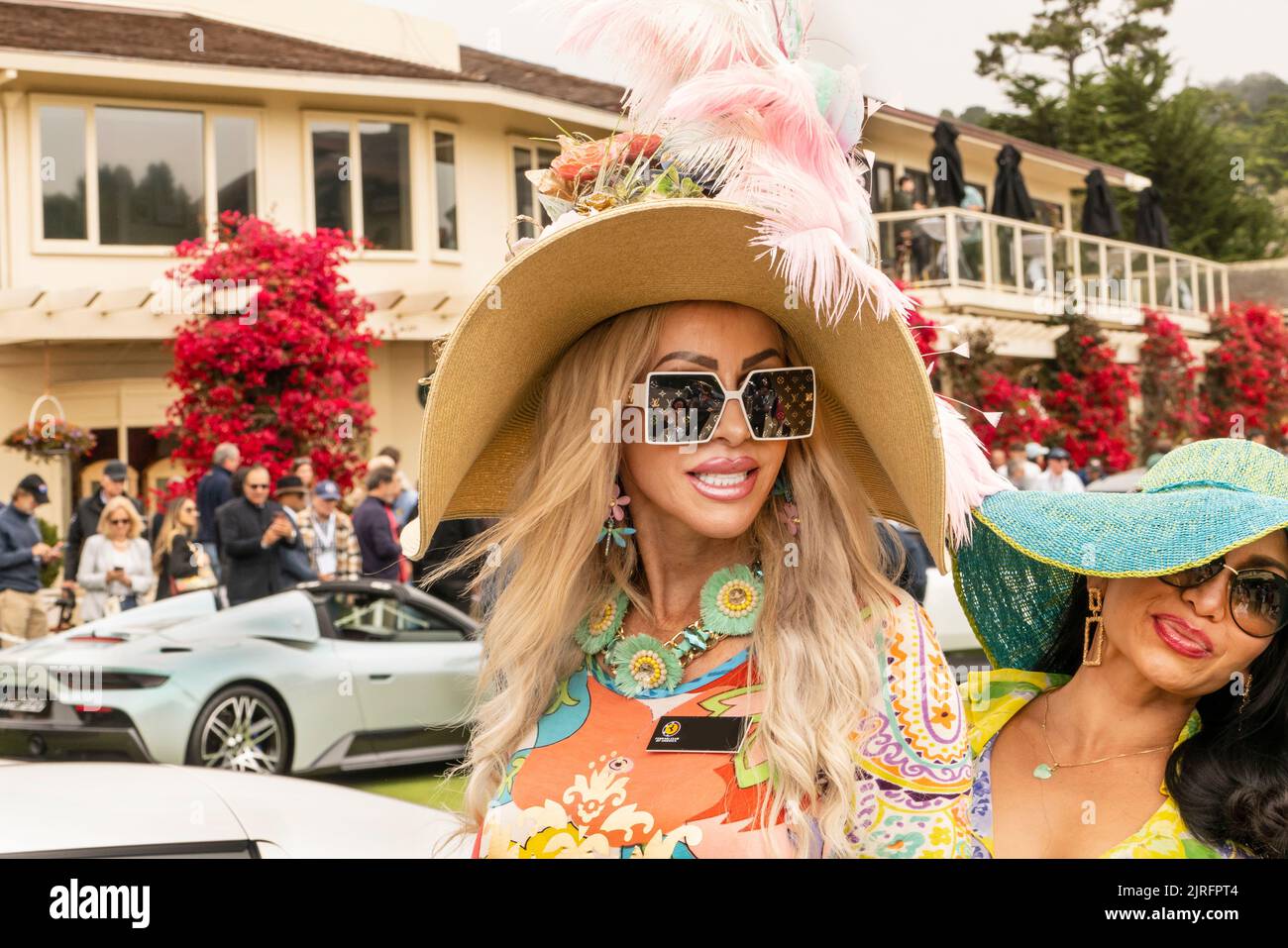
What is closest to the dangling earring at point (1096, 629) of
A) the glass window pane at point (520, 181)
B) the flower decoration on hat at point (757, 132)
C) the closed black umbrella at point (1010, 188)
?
the flower decoration on hat at point (757, 132)

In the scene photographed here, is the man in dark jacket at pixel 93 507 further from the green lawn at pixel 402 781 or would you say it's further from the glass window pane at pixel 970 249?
the glass window pane at pixel 970 249

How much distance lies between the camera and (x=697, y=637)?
6.76 ft

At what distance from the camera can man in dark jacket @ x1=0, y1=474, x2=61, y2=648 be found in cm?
1002

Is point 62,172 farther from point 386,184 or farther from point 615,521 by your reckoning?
point 615,521

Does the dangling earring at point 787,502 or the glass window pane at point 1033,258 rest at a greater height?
the glass window pane at point 1033,258

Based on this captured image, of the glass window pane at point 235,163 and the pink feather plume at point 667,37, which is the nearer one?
the pink feather plume at point 667,37

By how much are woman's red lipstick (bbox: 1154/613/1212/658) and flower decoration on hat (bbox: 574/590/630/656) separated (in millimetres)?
862

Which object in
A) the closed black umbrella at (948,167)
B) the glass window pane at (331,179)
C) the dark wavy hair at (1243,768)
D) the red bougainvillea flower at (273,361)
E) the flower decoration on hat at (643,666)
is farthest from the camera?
the closed black umbrella at (948,167)

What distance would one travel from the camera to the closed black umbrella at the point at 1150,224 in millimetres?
26234

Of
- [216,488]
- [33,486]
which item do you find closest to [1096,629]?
[216,488]

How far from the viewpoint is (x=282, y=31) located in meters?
19.3

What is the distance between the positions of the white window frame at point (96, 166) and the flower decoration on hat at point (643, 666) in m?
15.6

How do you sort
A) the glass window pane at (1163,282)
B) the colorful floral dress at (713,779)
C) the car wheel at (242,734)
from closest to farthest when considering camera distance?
the colorful floral dress at (713,779) → the car wheel at (242,734) → the glass window pane at (1163,282)

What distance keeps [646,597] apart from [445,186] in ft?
58.0
